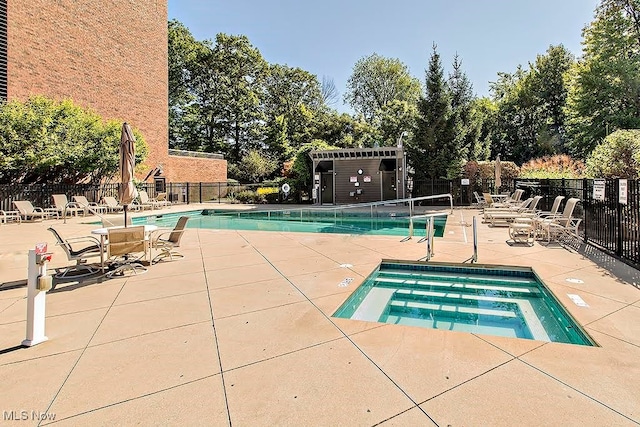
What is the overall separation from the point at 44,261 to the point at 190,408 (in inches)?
78.6

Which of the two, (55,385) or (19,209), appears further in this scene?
(19,209)

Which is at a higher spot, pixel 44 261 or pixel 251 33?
pixel 251 33

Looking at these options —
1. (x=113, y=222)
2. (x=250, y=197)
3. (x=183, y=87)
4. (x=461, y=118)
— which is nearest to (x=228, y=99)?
(x=183, y=87)

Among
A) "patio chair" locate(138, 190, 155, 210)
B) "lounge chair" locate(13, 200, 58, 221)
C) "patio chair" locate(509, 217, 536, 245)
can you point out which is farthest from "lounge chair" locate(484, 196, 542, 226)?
"patio chair" locate(138, 190, 155, 210)

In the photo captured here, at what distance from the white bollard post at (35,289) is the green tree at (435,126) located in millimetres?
20597

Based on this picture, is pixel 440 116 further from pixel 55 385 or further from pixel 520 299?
pixel 55 385

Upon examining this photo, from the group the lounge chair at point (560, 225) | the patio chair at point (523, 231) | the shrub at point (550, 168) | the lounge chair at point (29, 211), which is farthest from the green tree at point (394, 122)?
the lounge chair at point (29, 211)

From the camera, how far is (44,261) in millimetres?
2980

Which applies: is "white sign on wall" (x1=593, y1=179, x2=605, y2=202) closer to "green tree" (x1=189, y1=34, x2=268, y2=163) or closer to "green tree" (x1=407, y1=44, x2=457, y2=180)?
"green tree" (x1=407, y1=44, x2=457, y2=180)

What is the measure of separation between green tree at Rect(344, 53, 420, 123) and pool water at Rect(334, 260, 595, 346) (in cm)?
3231

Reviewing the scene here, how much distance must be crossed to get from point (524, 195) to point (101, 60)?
910 inches

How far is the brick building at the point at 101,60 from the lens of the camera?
15.1 m

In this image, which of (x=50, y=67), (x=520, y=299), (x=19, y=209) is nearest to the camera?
(x=520, y=299)

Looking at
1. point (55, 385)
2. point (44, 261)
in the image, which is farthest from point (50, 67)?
point (55, 385)
